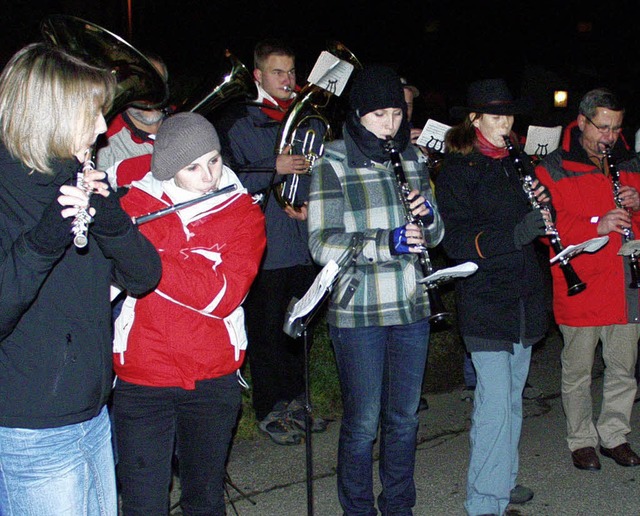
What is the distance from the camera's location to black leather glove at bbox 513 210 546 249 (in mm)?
3945

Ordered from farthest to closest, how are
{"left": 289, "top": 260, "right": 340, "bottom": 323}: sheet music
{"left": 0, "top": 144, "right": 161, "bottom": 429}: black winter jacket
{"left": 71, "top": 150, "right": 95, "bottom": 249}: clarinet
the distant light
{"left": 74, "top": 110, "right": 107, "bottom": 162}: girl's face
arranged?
the distant light
{"left": 289, "top": 260, "right": 340, "bottom": 323}: sheet music
{"left": 74, "top": 110, "right": 107, "bottom": 162}: girl's face
{"left": 0, "top": 144, "right": 161, "bottom": 429}: black winter jacket
{"left": 71, "top": 150, "right": 95, "bottom": 249}: clarinet

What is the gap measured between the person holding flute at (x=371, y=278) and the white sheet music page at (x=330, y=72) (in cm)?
135

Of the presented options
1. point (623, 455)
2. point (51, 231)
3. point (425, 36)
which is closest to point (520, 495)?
point (623, 455)

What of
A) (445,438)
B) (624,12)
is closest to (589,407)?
(445,438)

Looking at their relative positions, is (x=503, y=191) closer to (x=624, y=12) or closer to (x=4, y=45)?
(x=4, y=45)

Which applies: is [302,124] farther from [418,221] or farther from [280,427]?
[280,427]

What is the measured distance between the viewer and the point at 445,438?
18.2 feet

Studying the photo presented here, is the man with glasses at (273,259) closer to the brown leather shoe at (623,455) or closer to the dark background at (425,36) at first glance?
the brown leather shoe at (623,455)

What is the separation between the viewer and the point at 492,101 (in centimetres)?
421

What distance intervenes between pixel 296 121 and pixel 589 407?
8.33 ft

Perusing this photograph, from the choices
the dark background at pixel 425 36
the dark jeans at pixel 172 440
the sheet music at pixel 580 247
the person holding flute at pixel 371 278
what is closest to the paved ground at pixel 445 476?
the person holding flute at pixel 371 278

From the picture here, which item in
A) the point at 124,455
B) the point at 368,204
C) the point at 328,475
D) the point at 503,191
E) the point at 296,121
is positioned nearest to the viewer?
the point at 124,455

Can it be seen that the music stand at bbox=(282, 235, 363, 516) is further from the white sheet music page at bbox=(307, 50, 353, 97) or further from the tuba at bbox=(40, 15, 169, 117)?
the white sheet music page at bbox=(307, 50, 353, 97)

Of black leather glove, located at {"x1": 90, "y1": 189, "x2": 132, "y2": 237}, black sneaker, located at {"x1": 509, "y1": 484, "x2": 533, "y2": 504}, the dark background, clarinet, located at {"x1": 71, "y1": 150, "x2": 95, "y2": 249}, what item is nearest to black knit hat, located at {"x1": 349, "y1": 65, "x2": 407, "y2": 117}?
black leather glove, located at {"x1": 90, "y1": 189, "x2": 132, "y2": 237}
